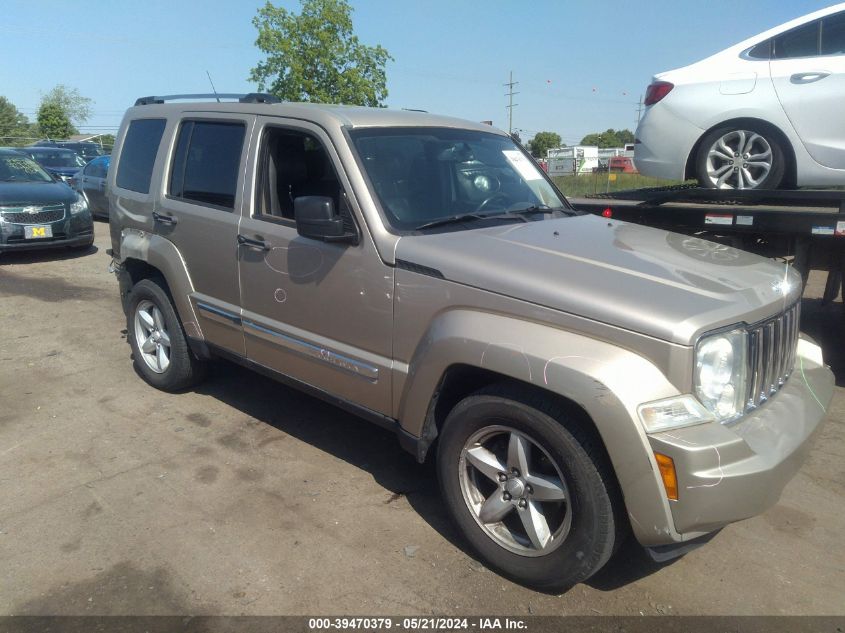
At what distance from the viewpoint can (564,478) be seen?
275 cm

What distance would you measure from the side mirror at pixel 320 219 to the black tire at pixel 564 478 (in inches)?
41.3

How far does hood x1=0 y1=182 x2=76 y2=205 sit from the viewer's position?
9.99 m

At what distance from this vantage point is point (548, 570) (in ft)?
9.46

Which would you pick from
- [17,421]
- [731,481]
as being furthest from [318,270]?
[17,421]

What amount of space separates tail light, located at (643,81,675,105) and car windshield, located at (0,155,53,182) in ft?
31.1

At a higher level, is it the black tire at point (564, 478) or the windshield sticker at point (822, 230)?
the windshield sticker at point (822, 230)

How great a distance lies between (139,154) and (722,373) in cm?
428

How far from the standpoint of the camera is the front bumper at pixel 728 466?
2447 millimetres

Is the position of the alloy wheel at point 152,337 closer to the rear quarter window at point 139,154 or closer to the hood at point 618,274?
the rear quarter window at point 139,154

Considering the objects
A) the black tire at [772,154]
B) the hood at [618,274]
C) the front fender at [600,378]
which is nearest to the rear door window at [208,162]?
the hood at [618,274]

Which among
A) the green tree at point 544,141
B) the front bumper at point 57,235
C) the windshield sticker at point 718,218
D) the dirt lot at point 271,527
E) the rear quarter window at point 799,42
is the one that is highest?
the green tree at point 544,141

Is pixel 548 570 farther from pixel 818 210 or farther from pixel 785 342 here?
pixel 818 210

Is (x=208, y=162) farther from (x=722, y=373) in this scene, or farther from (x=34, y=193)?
(x=34, y=193)

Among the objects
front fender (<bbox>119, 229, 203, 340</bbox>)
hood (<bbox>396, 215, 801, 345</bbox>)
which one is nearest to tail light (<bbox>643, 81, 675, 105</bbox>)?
hood (<bbox>396, 215, 801, 345</bbox>)
